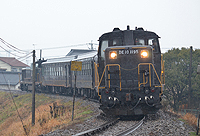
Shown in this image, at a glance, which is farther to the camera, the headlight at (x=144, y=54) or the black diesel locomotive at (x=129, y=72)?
the headlight at (x=144, y=54)

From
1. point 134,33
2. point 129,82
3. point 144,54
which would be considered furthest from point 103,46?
point 129,82

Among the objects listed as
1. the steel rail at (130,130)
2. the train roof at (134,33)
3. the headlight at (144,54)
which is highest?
the train roof at (134,33)

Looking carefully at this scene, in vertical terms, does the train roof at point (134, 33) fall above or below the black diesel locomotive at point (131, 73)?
above

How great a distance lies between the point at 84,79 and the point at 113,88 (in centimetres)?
1145

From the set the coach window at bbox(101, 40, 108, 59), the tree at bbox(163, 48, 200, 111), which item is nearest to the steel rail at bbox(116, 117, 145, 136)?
the coach window at bbox(101, 40, 108, 59)

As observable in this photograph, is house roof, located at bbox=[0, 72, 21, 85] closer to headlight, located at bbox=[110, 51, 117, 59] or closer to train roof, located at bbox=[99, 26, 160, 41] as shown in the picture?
train roof, located at bbox=[99, 26, 160, 41]

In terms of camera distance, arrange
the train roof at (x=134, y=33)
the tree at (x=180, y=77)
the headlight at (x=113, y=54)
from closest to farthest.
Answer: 1. the headlight at (x=113, y=54)
2. the train roof at (x=134, y=33)
3. the tree at (x=180, y=77)

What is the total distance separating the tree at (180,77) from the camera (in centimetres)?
3153

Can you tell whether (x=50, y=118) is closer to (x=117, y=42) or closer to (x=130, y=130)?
(x=117, y=42)

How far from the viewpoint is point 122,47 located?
10805 mm

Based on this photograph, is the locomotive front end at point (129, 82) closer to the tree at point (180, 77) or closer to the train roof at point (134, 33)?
the train roof at point (134, 33)

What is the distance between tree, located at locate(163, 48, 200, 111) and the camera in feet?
103

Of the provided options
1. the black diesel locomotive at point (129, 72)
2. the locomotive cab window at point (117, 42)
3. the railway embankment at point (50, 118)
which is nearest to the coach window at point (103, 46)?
the black diesel locomotive at point (129, 72)

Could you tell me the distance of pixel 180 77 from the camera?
3173 centimetres
